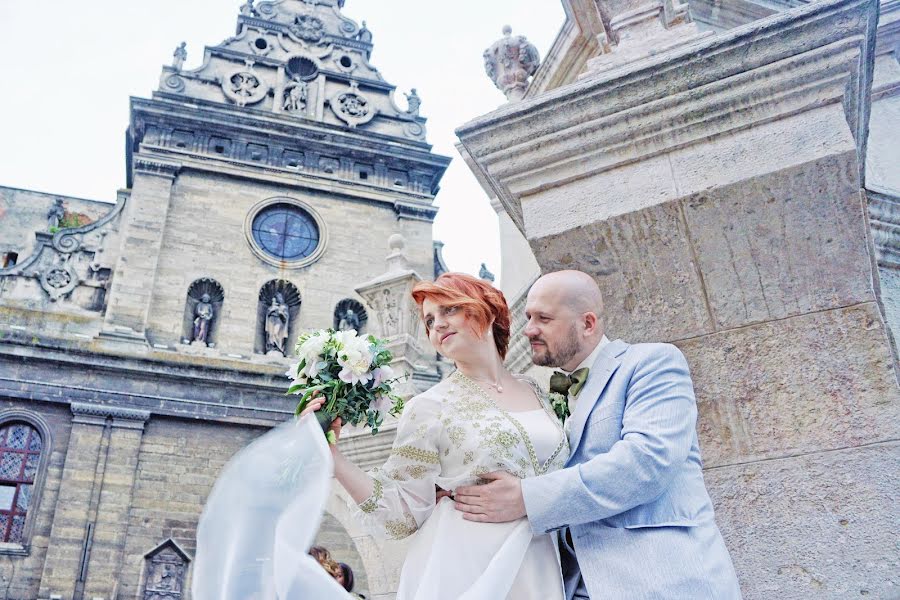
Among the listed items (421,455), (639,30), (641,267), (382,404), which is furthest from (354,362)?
(639,30)

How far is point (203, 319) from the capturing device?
16656 mm

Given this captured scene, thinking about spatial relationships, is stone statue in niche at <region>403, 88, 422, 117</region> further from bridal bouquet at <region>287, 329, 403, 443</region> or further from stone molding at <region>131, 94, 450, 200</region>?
bridal bouquet at <region>287, 329, 403, 443</region>

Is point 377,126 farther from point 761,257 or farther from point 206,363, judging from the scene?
point 761,257

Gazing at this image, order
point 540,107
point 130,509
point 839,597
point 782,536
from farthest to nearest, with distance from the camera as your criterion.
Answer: point 130,509 < point 540,107 < point 782,536 < point 839,597

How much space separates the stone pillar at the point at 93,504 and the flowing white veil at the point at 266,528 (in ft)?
45.8

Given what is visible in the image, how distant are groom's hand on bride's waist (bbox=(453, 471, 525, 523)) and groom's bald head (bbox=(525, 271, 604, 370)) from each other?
0.33 meters

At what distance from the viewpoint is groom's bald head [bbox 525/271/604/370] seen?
1770mm

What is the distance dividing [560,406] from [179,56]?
20.3 metres

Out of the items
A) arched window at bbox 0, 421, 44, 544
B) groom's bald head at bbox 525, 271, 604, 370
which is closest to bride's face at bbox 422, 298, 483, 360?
groom's bald head at bbox 525, 271, 604, 370

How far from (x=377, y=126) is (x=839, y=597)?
64.6 feet

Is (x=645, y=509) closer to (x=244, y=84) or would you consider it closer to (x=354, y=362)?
(x=354, y=362)

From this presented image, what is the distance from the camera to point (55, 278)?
1630cm

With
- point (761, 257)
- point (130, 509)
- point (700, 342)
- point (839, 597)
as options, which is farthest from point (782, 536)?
point (130, 509)

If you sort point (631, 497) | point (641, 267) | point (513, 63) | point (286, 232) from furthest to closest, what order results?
1. point (286, 232)
2. point (513, 63)
3. point (641, 267)
4. point (631, 497)
